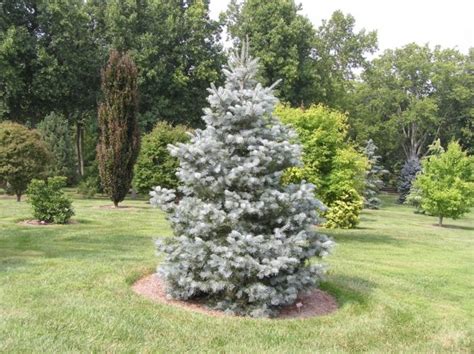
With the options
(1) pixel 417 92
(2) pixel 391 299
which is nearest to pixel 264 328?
(2) pixel 391 299

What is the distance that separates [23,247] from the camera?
11.1m

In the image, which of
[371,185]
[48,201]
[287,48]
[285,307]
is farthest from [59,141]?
[285,307]

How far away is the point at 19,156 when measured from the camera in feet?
72.3

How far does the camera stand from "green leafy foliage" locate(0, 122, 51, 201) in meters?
21.8

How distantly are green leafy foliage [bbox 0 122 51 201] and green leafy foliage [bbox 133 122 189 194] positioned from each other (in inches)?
173

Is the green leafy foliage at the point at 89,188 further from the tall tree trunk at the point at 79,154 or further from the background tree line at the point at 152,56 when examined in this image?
the tall tree trunk at the point at 79,154

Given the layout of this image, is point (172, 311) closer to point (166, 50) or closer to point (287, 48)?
point (166, 50)

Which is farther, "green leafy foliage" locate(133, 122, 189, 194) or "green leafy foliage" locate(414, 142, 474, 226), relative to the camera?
"green leafy foliage" locate(414, 142, 474, 226)

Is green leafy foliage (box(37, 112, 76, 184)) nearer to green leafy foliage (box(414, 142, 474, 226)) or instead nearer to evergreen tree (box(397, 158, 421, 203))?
green leafy foliage (box(414, 142, 474, 226))

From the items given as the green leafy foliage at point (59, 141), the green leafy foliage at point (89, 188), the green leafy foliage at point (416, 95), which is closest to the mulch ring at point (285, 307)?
Result: the green leafy foliage at point (89, 188)

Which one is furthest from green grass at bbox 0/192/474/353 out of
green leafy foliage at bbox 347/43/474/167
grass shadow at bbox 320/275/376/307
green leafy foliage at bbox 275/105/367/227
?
green leafy foliage at bbox 347/43/474/167

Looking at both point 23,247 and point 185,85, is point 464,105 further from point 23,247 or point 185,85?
point 23,247

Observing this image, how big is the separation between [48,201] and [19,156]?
7858mm

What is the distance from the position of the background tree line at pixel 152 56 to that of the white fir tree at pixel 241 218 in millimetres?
16913
